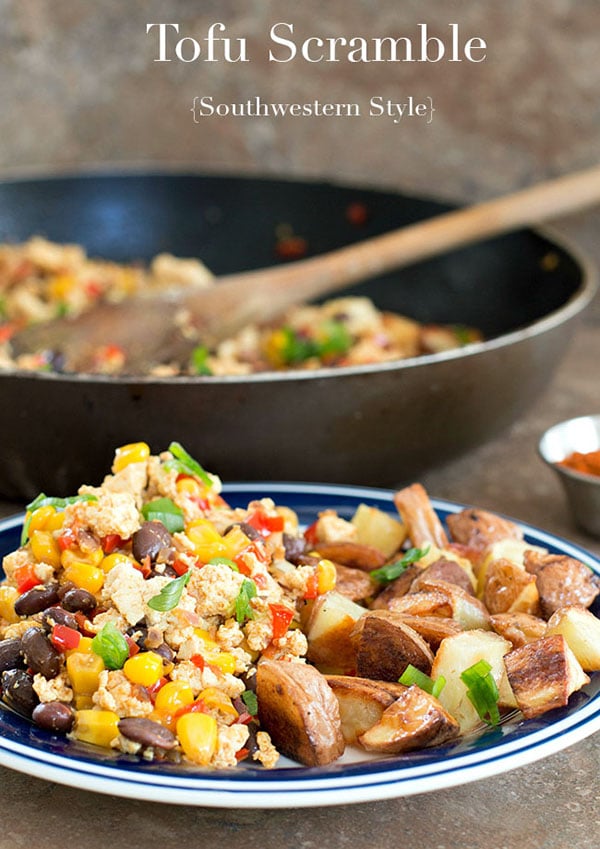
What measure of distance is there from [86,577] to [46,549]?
0.09 meters

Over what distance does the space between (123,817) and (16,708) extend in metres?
0.18

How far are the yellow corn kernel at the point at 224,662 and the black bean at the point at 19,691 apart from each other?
22 centimetres

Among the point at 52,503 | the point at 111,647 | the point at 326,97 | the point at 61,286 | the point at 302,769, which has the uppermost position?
the point at 326,97

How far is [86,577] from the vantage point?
1.43 metres

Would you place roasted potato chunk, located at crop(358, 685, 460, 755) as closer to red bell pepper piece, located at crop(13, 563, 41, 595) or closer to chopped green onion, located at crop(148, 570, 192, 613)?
chopped green onion, located at crop(148, 570, 192, 613)

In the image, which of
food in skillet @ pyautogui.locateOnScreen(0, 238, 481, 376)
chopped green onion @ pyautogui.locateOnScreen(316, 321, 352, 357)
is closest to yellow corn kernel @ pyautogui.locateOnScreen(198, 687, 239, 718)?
food in skillet @ pyautogui.locateOnScreen(0, 238, 481, 376)

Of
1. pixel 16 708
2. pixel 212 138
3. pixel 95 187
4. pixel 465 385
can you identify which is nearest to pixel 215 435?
pixel 465 385

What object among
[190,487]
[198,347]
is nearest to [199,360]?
[198,347]

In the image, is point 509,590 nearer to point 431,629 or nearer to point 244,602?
point 431,629

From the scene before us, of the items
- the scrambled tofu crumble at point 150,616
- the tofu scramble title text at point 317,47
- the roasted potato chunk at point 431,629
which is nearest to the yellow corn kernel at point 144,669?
the scrambled tofu crumble at point 150,616

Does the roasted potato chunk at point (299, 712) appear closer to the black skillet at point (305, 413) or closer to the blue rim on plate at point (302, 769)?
the blue rim on plate at point (302, 769)

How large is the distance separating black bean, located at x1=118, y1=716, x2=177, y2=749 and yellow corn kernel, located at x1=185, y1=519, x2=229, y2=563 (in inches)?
10.8

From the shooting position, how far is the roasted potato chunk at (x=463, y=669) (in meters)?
1.39

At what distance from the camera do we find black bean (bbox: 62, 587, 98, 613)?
55.5 inches
